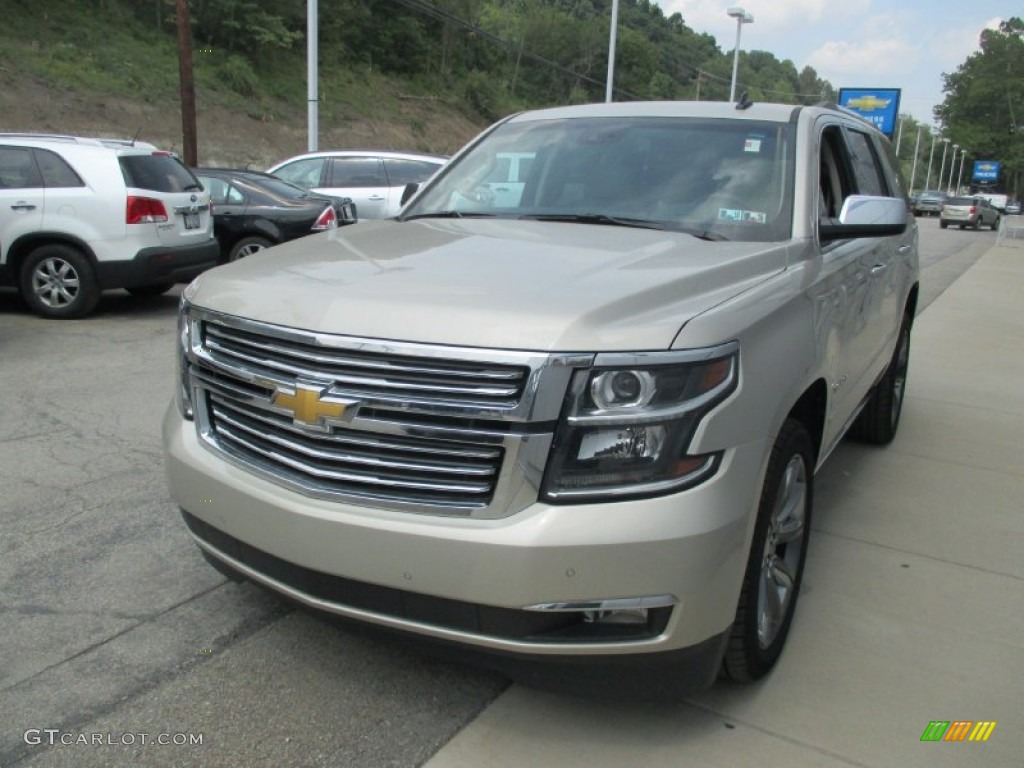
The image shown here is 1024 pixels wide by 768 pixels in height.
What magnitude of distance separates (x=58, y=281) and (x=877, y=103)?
1242 inches

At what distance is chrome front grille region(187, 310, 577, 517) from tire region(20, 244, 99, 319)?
23.7 feet

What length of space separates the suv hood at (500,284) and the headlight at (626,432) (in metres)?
0.07

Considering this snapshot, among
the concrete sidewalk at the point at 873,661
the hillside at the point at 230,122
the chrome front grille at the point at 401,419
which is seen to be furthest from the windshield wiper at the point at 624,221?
the hillside at the point at 230,122

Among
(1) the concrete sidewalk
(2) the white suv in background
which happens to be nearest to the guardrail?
(2) the white suv in background

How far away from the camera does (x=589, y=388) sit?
2273mm

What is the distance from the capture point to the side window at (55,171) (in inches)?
349

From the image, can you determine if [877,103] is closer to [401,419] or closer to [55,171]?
[55,171]

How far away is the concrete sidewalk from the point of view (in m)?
2.63

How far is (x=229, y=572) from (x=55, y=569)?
3.93 feet

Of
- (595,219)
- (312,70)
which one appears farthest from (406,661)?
(312,70)

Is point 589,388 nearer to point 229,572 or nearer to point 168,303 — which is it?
point 229,572

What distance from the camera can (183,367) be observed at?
116 inches

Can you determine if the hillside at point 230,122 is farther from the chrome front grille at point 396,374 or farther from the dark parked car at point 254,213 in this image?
the chrome front grille at point 396,374

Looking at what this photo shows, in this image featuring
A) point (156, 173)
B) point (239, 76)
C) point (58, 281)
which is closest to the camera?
point (58, 281)
